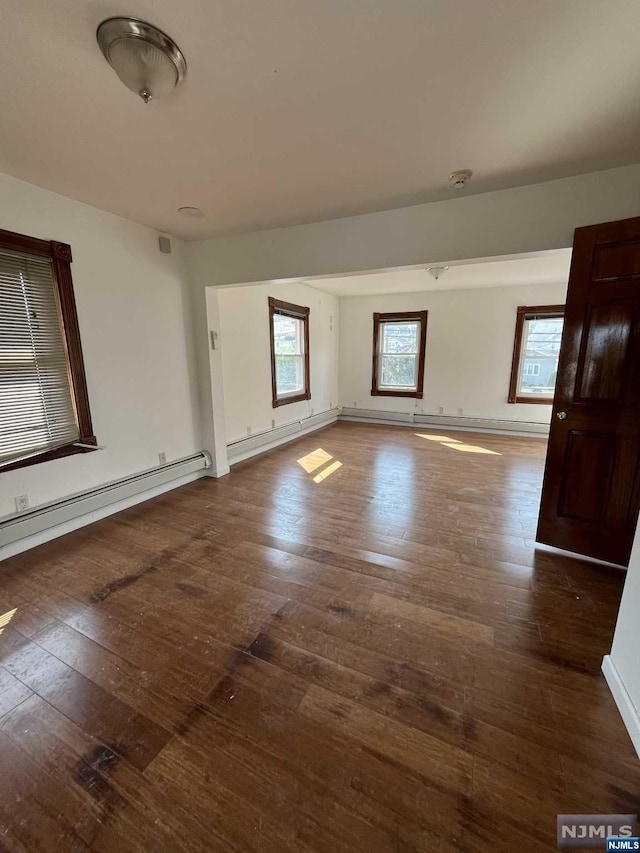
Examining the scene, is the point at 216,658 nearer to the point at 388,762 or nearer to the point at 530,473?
the point at 388,762

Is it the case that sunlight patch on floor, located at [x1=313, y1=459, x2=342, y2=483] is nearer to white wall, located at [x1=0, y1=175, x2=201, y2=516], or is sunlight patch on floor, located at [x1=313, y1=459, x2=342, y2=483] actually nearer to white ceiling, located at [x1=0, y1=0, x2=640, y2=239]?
Result: white wall, located at [x1=0, y1=175, x2=201, y2=516]

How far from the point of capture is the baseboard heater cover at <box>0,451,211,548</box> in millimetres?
2488

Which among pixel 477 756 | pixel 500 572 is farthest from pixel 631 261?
pixel 477 756

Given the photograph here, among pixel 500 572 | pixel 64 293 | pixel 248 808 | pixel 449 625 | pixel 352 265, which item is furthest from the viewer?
pixel 352 265

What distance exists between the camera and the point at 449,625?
1.85m

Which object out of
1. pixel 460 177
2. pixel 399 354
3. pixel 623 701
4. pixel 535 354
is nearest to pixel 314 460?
pixel 399 354

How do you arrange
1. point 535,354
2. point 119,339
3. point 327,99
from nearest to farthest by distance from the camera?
1. point 327,99
2. point 119,339
3. point 535,354

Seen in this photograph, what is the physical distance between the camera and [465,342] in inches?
244

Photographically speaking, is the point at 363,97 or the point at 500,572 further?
the point at 500,572

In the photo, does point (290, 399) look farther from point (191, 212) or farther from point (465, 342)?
point (465, 342)

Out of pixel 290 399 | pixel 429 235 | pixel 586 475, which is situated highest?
pixel 429 235

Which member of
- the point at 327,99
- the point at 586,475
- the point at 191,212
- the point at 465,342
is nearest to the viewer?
the point at 327,99

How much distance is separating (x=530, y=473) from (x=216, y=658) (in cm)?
398

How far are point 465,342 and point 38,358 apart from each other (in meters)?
6.02
